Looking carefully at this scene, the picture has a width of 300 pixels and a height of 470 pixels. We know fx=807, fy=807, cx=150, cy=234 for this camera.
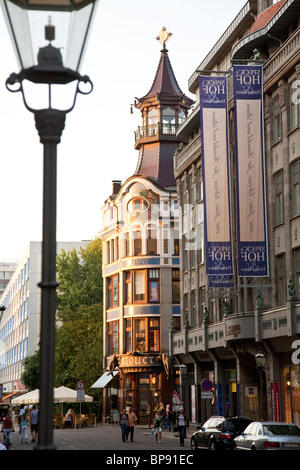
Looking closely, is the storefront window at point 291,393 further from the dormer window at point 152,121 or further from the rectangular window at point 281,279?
the dormer window at point 152,121

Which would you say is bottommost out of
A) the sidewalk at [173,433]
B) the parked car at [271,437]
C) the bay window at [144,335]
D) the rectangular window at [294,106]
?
the sidewalk at [173,433]

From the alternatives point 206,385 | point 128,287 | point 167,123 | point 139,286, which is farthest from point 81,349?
point 206,385

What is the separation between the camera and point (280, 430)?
23.1 m

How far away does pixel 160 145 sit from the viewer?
222 feet

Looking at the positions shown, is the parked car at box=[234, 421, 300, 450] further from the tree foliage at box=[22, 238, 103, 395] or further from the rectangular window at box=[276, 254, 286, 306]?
the tree foliage at box=[22, 238, 103, 395]

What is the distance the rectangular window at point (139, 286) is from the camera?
2517 inches

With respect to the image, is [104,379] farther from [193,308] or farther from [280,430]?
[280,430]

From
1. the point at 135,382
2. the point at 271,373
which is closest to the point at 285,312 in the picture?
the point at 271,373

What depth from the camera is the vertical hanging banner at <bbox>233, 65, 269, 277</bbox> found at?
1346 inches

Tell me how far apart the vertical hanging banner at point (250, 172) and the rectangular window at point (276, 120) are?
249cm

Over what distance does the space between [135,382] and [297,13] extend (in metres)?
34.5

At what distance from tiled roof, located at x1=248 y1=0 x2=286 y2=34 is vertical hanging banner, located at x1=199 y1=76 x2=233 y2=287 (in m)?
7.91

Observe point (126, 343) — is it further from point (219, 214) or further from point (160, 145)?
point (219, 214)

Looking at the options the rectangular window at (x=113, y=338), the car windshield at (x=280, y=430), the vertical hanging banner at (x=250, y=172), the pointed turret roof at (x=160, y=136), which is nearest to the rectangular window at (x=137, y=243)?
the pointed turret roof at (x=160, y=136)
